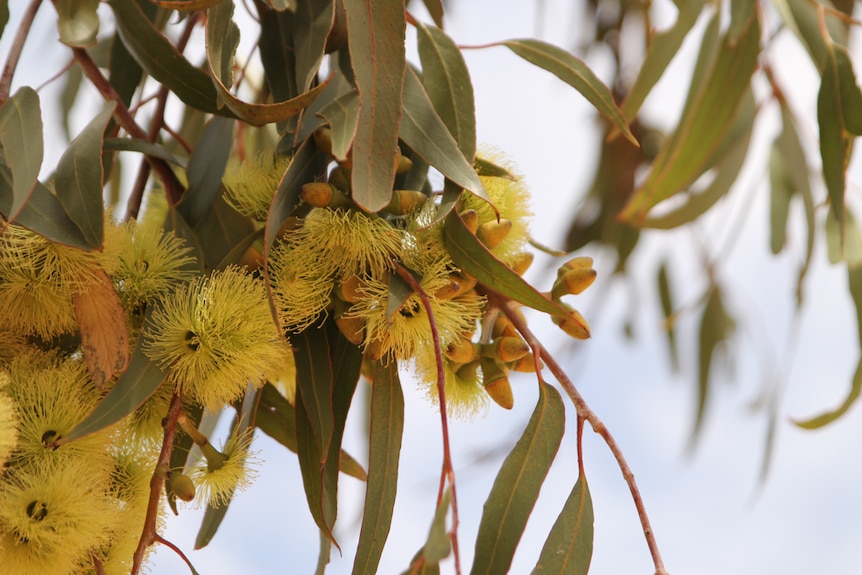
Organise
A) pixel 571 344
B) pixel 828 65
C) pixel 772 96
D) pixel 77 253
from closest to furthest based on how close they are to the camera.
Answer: pixel 77 253 < pixel 828 65 < pixel 772 96 < pixel 571 344

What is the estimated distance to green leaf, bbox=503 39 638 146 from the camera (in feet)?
2.65

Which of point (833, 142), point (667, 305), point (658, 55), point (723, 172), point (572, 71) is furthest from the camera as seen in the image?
point (667, 305)

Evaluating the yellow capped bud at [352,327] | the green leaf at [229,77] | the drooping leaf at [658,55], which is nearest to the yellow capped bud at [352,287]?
the yellow capped bud at [352,327]

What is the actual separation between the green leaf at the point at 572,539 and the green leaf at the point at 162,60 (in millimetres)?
426

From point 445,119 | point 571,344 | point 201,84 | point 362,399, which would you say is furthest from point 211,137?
point 571,344

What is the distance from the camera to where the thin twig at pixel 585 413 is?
64 centimetres

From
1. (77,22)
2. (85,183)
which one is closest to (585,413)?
(85,183)

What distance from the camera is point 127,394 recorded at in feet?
2.06

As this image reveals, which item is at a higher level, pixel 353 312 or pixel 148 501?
pixel 353 312

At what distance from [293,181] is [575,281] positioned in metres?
0.23

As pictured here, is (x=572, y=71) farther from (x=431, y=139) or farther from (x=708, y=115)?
(x=708, y=115)

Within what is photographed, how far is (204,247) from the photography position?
815mm

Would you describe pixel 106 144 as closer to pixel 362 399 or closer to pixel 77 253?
pixel 77 253

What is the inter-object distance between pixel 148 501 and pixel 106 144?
314 millimetres
